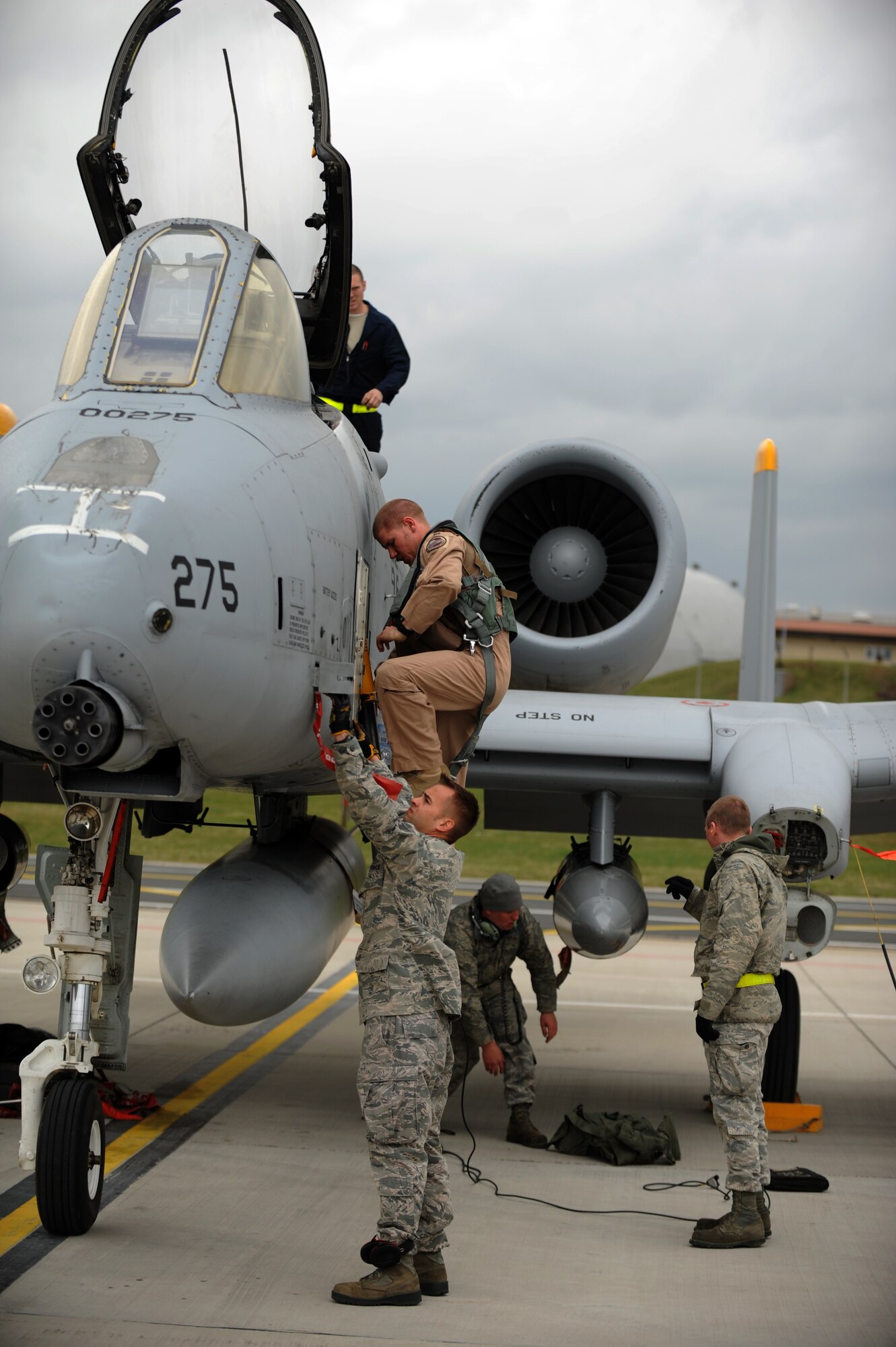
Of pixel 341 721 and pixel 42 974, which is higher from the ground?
pixel 341 721

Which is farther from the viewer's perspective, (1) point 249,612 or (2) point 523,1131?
(2) point 523,1131

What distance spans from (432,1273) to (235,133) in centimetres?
443

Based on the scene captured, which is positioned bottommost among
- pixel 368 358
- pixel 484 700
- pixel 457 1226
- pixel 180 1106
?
pixel 180 1106

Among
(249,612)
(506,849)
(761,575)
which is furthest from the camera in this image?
(506,849)

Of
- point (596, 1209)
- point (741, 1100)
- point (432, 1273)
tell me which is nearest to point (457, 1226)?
point (596, 1209)

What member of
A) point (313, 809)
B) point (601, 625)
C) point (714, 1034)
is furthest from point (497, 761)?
point (313, 809)

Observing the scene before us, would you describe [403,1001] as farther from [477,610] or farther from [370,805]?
[477,610]

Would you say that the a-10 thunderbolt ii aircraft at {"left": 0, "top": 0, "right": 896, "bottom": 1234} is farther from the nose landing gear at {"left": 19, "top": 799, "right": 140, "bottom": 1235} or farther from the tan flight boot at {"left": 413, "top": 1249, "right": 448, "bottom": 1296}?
the tan flight boot at {"left": 413, "top": 1249, "right": 448, "bottom": 1296}

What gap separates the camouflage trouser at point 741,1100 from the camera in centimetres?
519

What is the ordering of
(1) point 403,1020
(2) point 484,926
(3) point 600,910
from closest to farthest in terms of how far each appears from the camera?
(1) point 403,1020 < (2) point 484,926 < (3) point 600,910

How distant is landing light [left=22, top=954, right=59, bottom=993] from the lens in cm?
455

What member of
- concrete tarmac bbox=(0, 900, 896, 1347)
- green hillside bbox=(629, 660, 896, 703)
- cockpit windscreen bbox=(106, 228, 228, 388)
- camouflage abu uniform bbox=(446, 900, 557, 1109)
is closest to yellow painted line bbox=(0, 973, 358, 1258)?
concrete tarmac bbox=(0, 900, 896, 1347)

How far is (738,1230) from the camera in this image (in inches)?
203

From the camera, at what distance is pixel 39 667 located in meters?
3.59
